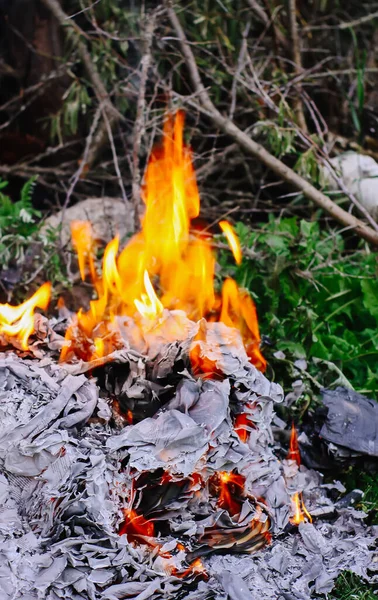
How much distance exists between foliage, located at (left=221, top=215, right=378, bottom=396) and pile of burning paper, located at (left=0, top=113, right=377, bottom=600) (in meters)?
0.66

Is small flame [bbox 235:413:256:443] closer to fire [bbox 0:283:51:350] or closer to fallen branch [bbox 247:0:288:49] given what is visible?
fire [bbox 0:283:51:350]

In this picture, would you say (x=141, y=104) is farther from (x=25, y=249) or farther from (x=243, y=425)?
(x=243, y=425)

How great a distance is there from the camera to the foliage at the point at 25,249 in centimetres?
359

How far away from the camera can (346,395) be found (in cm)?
255

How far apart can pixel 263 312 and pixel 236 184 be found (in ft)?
5.58

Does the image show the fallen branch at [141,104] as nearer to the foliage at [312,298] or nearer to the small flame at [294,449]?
the foliage at [312,298]

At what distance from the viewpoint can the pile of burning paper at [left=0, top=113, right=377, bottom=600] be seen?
1.75m

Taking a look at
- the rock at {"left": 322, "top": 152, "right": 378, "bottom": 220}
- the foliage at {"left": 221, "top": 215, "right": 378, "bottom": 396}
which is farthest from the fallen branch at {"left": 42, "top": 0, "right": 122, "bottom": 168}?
the rock at {"left": 322, "top": 152, "right": 378, "bottom": 220}

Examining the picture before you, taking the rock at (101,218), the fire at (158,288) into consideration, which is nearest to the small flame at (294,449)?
the fire at (158,288)

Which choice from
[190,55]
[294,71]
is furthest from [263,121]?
[294,71]

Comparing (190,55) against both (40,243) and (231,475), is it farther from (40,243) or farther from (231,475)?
(231,475)

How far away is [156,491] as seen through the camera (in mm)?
1919

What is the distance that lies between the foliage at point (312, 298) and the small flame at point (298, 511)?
26.9 inches

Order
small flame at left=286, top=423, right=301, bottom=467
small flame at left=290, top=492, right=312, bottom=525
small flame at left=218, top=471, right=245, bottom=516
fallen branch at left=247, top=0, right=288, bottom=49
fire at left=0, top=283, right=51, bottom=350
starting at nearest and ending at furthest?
small flame at left=218, top=471, right=245, bottom=516, small flame at left=290, top=492, right=312, bottom=525, fire at left=0, top=283, right=51, bottom=350, small flame at left=286, top=423, right=301, bottom=467, fallen branch at left=247, top=0, right=288, bottom=49
